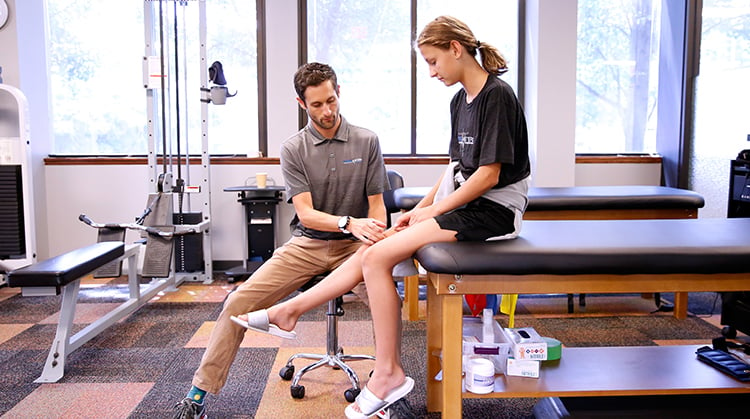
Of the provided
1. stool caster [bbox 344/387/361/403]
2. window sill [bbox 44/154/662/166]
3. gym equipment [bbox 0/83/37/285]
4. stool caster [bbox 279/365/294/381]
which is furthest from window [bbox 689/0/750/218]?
gym equipment [bbox 0/83/37/285]

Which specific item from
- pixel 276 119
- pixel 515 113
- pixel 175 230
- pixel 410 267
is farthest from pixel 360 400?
pixel 276 119

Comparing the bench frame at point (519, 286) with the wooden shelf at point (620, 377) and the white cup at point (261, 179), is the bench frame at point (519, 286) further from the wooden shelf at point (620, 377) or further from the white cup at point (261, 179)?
the white cup at point (261, 179)

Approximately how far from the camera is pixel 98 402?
2049 millimetres

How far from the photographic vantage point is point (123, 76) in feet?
14.0

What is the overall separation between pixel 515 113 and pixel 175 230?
96.0 inches

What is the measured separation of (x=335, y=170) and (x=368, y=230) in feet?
1.21

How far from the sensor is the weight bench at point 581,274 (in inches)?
61.4

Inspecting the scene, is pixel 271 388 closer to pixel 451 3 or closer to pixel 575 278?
pixel 575 278

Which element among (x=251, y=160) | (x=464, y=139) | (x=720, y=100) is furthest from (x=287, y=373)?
(x=720, y=100)

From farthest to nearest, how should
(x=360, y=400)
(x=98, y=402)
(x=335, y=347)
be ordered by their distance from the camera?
1. (x=335, y=347)
2. (x=98, y=402)
3. (x=360, y=400)

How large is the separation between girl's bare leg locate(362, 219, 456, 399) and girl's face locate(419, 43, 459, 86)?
1.52 ft

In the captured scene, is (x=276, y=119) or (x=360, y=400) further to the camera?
(x=276, y=119)

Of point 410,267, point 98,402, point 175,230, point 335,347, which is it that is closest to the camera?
point 410,267

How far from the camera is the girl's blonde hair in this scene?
1.73 meters
